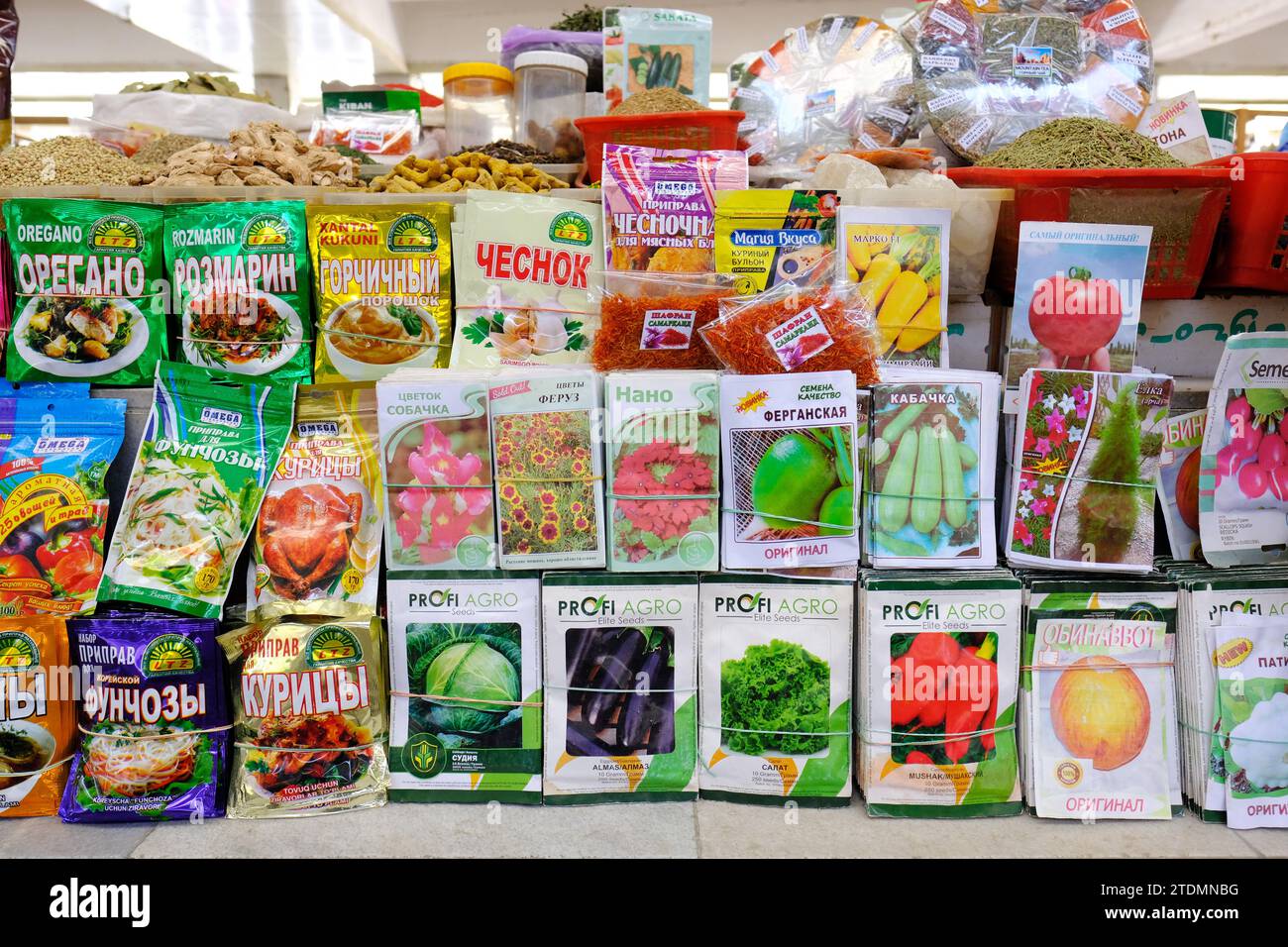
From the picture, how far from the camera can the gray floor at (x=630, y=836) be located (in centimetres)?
194

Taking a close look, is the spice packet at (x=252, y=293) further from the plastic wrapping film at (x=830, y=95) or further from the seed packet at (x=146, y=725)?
the plastic wrapping film at (x=830, y=95)

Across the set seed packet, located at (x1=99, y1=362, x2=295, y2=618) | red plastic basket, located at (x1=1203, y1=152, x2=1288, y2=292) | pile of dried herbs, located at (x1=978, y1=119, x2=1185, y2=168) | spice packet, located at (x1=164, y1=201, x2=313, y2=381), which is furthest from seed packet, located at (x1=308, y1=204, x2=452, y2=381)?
red plastic basket, located at (x1=1203, y1=152, x2=1288, y2=292)

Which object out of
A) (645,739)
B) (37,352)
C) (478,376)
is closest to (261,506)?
(478,376)

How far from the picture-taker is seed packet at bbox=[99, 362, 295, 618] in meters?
2.11

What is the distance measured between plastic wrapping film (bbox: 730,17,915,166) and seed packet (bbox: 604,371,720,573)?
1638 mm

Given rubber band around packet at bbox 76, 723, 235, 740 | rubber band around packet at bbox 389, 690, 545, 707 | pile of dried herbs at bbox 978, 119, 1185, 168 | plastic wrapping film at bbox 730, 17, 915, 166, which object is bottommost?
rubber band around packet at bbox 76, 723, 235, 740

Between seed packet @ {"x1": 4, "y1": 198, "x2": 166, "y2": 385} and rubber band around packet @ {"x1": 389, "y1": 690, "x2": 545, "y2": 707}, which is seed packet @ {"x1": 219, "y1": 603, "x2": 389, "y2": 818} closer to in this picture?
rubber band around packet @ {"x1": 389, "y1": 690, "x2": 545, "y2": 707}

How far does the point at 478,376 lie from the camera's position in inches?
84.7

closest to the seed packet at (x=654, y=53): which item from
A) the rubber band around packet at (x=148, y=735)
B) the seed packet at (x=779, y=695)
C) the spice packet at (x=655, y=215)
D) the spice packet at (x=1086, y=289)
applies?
the spice packet at (x=655, y=215)

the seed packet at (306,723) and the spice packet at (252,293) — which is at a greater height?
the spice packet at (252,293)

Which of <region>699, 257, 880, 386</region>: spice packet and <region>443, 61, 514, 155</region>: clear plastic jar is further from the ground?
<region>443, 61, 514, 155</region>: clear plastic jar

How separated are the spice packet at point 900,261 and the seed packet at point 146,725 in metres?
1.75

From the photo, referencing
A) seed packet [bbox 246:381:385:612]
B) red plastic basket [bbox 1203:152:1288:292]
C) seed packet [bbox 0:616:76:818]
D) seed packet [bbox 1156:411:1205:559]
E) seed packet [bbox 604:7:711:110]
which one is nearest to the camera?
seed packet [bbox 0:616:76:818]

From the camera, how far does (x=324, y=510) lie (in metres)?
2.26
